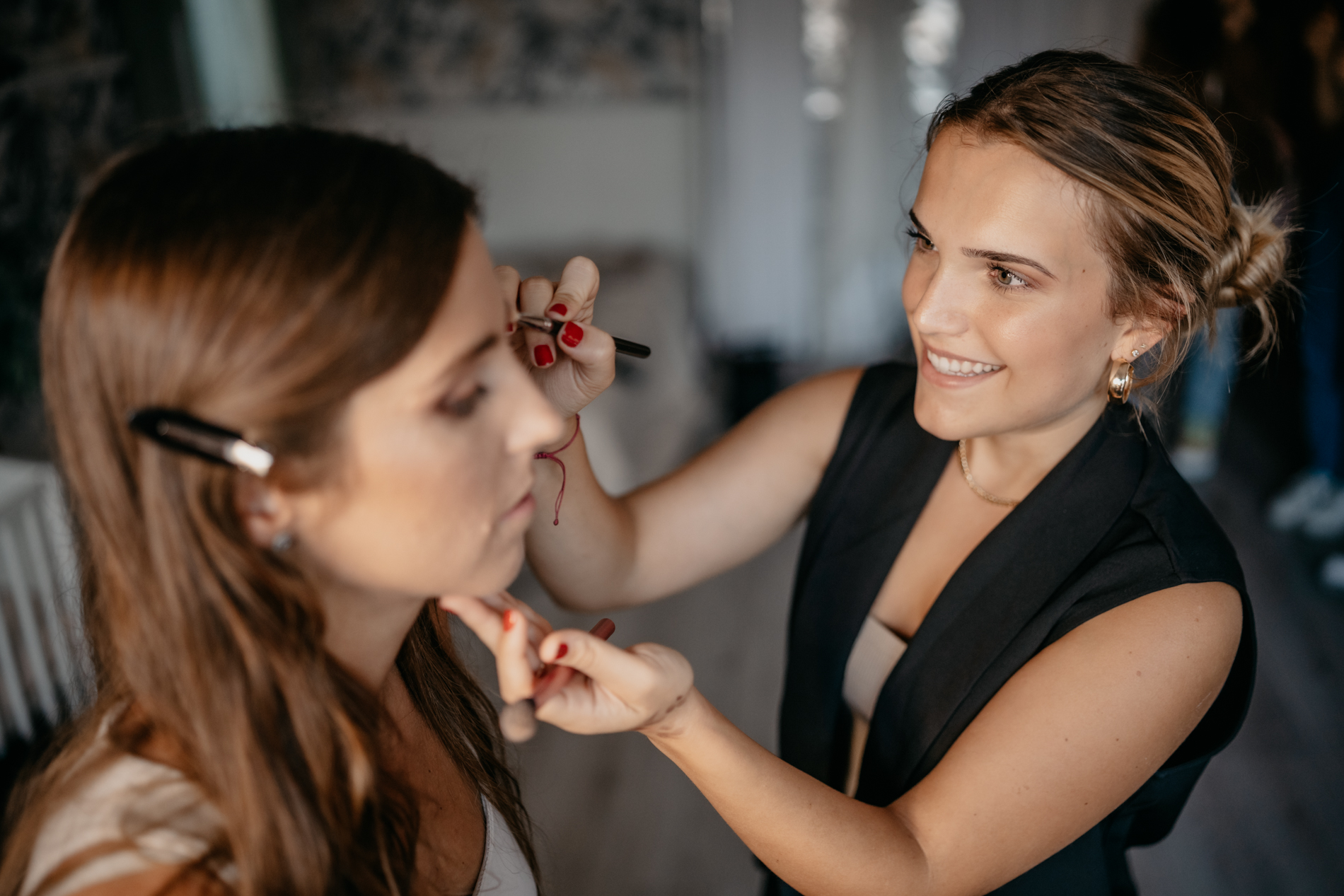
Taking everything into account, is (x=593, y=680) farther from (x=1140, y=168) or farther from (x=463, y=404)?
(x=1140, y=168)

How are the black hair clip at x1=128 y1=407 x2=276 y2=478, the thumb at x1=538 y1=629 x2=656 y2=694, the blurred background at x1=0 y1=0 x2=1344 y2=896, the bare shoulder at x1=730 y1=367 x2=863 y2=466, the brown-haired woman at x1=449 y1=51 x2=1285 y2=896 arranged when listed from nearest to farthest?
1. the black hair clip at x1=128 y1=407 x2=276 y2=478
2. the thumb at x1=538 y1=629 x2=656 y2=694
3. the brown-haired woman at x1=449 y1=51 x2=1285 y2=896
4. the bare shoulder at x1=730 y1=367 x2=863 y2=466
5. the blurred background at x1=0 y1=0 x2=1344 y2=896

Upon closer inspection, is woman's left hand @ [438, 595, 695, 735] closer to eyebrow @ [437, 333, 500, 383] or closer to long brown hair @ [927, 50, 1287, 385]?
eyebrow @ [437, 333, 500, 383]

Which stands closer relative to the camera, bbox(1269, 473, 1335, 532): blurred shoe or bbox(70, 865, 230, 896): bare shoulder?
bbox(70, 865, 230, 896): bare shoulder

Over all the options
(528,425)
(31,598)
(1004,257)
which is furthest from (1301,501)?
(31,598)

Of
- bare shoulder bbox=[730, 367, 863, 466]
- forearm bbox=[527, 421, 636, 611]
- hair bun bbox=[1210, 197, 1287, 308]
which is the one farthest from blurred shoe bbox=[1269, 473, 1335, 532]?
forearm bbox=[527, 421, 636, 611]

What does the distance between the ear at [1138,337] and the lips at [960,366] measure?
6.0 inches

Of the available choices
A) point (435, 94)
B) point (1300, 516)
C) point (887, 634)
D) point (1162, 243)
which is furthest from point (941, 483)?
point (435, 94)

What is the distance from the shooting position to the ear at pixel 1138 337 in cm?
100

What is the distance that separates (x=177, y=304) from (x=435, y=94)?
418 centimetres

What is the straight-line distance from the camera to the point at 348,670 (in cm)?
78

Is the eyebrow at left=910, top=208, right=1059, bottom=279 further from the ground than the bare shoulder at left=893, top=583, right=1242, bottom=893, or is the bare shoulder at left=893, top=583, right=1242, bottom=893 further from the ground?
the eyebrow at left=910, top=208, right=1059, bottom=279

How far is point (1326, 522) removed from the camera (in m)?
2.98

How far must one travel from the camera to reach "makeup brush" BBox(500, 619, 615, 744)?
2.15 ft

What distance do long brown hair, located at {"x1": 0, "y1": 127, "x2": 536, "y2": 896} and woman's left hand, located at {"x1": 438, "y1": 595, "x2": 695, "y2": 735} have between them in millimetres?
140
